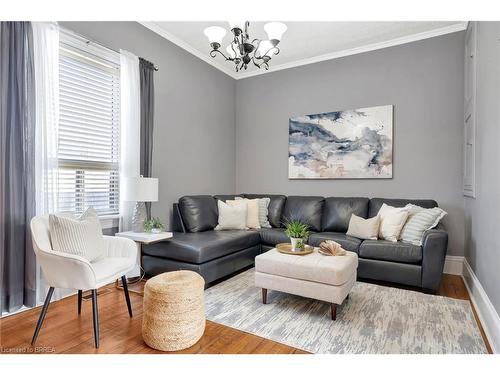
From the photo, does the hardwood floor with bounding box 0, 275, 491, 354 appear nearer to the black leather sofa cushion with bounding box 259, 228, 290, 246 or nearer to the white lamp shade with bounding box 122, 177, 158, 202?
the white lamp shade with bounding box 122, 177, 158, 202

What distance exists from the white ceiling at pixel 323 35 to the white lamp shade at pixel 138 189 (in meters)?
1.93

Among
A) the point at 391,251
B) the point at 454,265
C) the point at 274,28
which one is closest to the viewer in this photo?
the point at 274,28

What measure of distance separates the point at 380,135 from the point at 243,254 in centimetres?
240

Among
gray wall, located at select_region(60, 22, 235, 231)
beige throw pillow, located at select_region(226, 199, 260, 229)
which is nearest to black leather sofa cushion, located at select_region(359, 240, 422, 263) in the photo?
beige throw pillow, located at select_region(226, 199, 260, 229)

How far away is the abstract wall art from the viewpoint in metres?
3.79

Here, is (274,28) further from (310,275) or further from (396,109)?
(396,109)

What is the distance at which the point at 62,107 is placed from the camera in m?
2.59

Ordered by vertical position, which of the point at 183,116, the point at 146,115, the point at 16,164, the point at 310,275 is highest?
the point at 183,116

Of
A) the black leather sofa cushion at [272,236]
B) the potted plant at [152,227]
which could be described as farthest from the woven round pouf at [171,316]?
the black leather sofa cushion at [272,236]

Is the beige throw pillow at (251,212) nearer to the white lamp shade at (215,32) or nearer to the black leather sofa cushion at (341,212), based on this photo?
the black leather sofa cushion at (341,212)

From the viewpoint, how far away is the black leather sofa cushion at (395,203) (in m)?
3.34

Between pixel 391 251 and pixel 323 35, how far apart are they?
2.74 metres

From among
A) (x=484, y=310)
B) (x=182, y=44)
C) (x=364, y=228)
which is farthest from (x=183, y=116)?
(x=484, y=310)

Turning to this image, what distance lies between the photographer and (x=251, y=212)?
3967 mm
